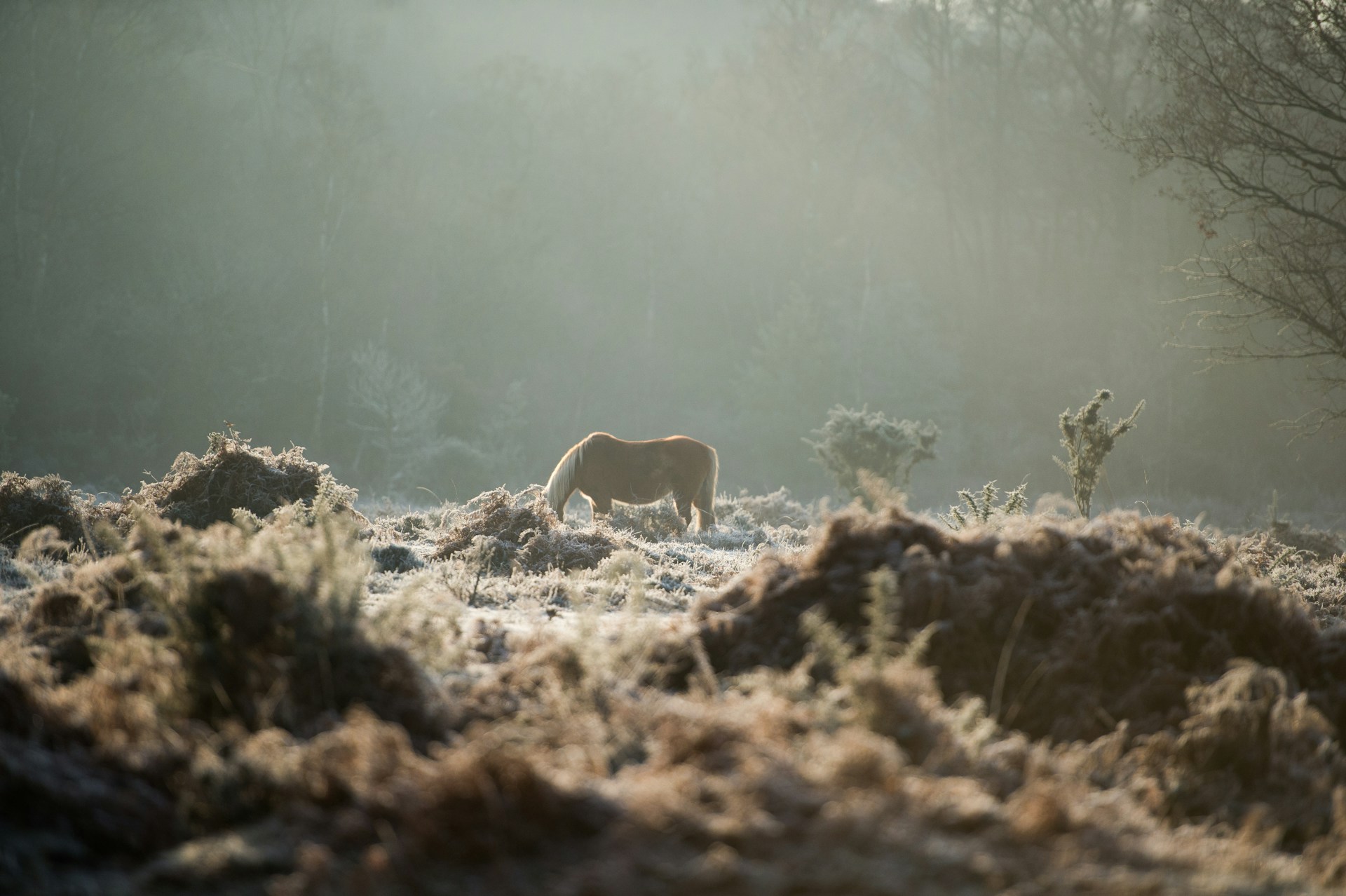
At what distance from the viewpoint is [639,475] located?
1468cm

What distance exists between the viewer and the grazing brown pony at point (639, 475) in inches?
557

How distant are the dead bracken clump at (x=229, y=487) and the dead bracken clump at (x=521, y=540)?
1143mm

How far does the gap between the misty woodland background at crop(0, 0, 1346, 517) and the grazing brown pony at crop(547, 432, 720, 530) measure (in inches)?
687

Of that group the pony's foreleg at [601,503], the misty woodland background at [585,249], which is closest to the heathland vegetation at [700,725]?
the pony's foreleg at [601,503]

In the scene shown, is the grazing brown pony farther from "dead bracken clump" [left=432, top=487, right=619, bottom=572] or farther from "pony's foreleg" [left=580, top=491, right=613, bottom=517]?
"dead bracken clump" [left=432, top=487, right=619, bottom=572]

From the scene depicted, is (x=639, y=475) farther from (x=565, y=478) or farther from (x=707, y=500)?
(x=707, y=500)

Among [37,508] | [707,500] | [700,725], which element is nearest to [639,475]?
[707,500]

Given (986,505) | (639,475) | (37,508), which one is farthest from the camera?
(639,475)

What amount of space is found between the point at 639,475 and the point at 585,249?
112 feet

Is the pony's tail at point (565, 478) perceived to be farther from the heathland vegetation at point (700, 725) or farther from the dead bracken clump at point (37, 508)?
the heathland vegetation at point (700, 725)

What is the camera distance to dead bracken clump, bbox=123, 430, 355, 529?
9.02 metres

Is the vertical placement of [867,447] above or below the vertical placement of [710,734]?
below

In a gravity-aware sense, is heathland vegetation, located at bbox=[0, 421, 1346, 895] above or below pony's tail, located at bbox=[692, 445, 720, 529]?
above

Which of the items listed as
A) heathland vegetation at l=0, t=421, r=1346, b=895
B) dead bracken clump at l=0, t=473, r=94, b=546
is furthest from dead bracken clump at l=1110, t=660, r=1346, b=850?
dead bracken clump at l=0, t=473, r=94, b=546
